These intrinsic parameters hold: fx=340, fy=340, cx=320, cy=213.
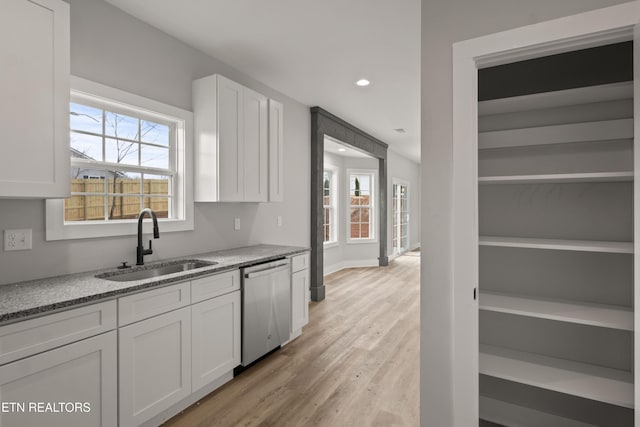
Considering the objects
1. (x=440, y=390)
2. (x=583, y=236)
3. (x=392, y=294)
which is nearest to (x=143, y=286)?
(x=440, y=390)

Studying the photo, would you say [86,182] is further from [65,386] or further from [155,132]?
[65,386]

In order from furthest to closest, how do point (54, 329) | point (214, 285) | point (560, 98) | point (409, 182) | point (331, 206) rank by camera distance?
point (409, 182) < point (331, 206) < point (214, 285) < point (560, 98) < point (54, 329)

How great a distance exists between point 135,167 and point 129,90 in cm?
56

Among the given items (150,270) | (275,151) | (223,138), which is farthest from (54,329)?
(275,151)

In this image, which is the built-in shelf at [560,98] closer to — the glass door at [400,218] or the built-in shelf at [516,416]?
the built-in shelf at [516,416]

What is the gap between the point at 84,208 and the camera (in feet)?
7.53

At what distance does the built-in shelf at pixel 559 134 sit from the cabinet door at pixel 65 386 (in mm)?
2411

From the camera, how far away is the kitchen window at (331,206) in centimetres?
717

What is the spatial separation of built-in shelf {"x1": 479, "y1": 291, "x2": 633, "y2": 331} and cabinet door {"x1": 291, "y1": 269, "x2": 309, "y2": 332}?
180 cm

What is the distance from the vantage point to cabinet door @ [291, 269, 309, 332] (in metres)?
3.30

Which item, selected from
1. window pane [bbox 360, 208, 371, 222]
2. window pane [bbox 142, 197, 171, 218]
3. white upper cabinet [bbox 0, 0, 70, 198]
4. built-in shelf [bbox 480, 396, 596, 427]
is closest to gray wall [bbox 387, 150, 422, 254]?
window pane [bbox 360, 208, 371, 222]

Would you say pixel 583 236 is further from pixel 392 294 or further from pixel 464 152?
pixel 392 294

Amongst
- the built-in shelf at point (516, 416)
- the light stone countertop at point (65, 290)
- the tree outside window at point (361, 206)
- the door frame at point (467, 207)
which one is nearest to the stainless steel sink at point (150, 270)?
the light stone countertop at point (65, 290)

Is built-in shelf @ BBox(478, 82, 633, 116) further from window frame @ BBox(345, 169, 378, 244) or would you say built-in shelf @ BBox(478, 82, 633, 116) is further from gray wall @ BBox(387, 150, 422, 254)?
gray wall @ BBox(387, 150, 422, 254)
